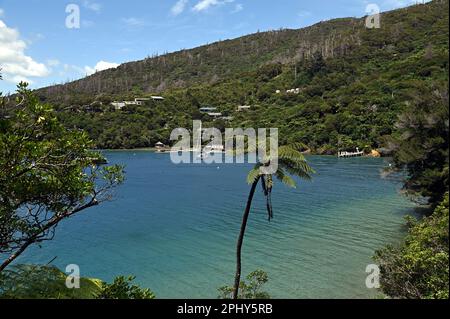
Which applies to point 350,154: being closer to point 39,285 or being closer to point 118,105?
point 39,285

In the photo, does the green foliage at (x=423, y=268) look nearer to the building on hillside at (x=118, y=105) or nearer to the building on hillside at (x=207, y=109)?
the building on hillside at (x=207, y=109)

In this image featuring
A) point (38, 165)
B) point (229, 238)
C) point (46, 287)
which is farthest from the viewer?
point (229, 238)

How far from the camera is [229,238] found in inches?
1181

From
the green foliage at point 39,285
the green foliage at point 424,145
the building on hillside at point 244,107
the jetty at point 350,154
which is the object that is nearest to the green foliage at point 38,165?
A: the green foliage at point 39,285

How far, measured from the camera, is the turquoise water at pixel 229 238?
71.9 feet

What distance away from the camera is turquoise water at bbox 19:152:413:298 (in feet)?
71.9

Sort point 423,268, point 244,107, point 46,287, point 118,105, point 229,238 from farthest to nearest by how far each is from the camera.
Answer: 1. point 118,105
2. point 244,107
3. point 229,238
4. point 423,268
5. point 46,287

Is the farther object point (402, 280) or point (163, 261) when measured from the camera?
point (163, 261)

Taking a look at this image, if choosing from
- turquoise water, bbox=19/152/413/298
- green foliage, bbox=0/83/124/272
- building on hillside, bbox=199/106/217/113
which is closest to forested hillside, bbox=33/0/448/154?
building on hillside, bbox=199/106/217/113

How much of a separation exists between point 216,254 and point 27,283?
1722 centimetres

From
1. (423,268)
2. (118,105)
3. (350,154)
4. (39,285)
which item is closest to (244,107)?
(118,105)

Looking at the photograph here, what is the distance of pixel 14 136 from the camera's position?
8.39m
